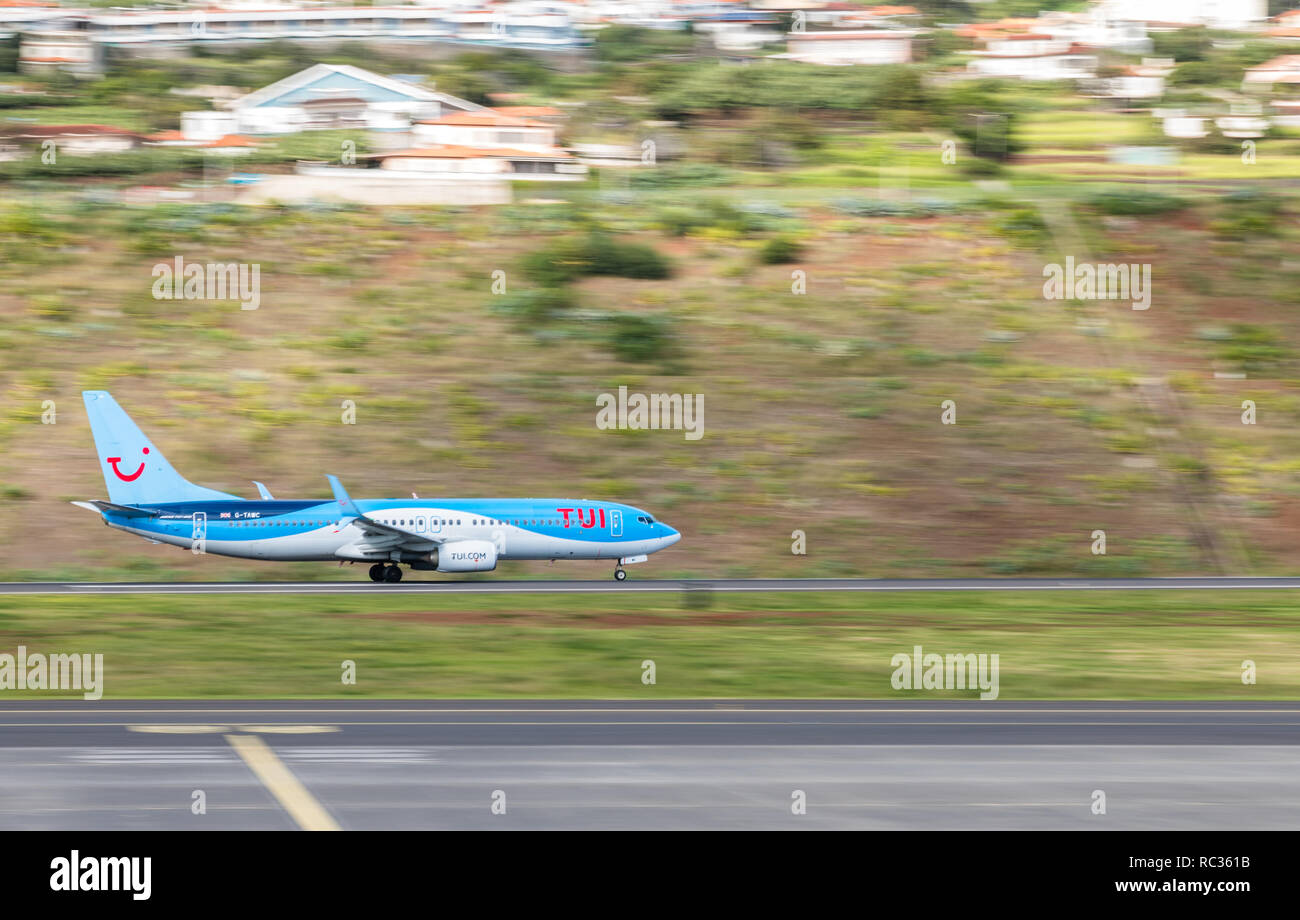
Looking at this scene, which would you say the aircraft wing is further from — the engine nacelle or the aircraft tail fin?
the aircraft tail fin

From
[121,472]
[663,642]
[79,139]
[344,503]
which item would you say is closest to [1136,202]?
[344,503]

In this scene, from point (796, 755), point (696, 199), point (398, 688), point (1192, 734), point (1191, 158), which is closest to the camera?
point (796, 755)

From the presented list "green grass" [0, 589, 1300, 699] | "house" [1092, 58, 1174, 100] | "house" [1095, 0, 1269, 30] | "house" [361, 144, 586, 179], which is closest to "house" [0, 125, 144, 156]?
"house" [361, 144, 586, 179]

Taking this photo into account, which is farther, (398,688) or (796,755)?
(398,688)

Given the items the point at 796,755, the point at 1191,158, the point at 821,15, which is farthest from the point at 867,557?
the point at 821,15

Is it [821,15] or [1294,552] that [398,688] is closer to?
[1294,552]

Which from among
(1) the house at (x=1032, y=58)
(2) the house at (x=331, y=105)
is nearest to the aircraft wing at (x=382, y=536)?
(2) the house at (x=331, y=105)

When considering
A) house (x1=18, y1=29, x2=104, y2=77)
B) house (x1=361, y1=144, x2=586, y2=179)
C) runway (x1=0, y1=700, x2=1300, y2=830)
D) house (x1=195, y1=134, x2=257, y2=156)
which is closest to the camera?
runway (x1=0, y1=700, x2=1300, y2=830)
